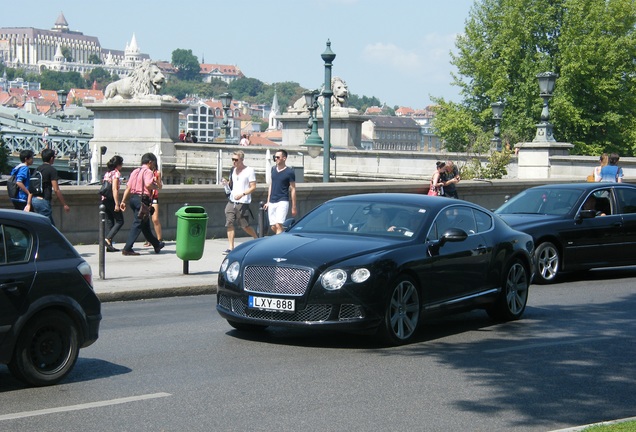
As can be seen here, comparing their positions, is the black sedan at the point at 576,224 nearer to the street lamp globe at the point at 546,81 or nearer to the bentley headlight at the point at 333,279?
the bentley headlight at the point at 333,279

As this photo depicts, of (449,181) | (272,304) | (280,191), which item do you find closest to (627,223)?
(449,181)

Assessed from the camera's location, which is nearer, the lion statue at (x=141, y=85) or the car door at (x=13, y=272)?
the car door at (x=13, y=272)

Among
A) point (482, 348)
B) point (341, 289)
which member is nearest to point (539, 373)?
point (482, 348)

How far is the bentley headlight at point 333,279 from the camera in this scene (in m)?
10.2

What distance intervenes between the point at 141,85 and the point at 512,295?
2940cm

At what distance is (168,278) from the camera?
15.5 meters

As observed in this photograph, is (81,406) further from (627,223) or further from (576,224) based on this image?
(627,223)

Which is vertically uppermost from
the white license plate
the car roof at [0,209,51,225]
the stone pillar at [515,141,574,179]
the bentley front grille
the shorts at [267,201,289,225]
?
the stone pillar at [515,141,574,179]

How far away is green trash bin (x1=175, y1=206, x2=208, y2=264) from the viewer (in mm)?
15484

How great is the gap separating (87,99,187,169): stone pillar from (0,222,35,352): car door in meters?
31.3

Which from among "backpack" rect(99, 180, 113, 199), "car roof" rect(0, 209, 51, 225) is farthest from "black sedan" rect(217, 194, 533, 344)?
"backpack" rect(99, 180, 113, 199)

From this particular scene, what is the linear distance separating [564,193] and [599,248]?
103cm

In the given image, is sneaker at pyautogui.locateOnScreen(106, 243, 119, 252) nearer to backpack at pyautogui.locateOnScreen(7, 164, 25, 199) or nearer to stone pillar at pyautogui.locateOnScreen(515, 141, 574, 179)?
backpack at pyautogui.locateOnScreen(7, 164, 25, 199)

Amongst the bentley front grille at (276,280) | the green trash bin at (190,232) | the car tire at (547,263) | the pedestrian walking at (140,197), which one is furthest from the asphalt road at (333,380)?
the pedestrian walking at (140,197)
